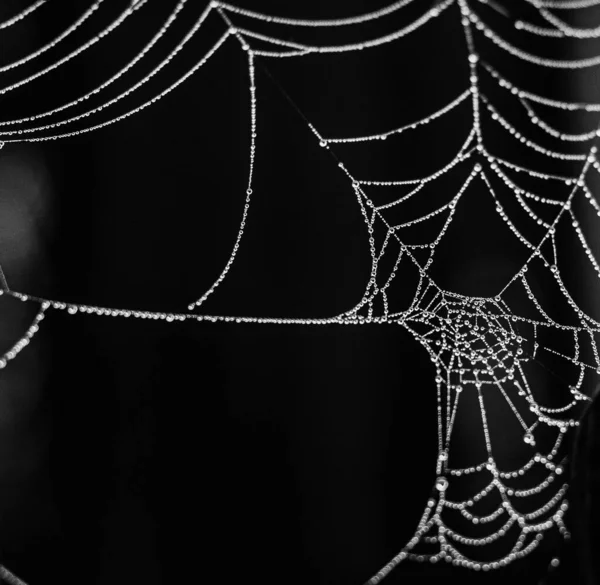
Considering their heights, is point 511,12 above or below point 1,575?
above

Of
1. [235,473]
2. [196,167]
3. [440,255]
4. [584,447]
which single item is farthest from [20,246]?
[584,447]

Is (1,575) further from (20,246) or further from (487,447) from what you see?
(487,447)

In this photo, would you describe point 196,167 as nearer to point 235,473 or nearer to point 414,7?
point 414,7

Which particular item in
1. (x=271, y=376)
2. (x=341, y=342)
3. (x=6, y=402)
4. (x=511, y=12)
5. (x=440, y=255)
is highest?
(x=511, y=12)

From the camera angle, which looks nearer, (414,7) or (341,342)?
(414,7)

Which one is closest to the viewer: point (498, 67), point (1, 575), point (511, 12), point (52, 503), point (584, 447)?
point (584, 447)

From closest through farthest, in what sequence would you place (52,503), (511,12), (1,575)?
(1,575) < (511,12) < (52,503)

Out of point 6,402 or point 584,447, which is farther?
point 6,402

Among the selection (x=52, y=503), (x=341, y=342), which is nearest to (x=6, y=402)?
(x=52, y=503)

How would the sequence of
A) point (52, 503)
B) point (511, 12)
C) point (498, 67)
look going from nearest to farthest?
point (511, 12) < point (498, 67) < point (52, 503)
